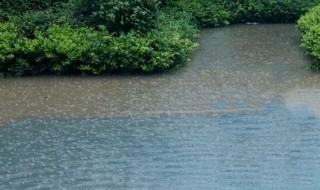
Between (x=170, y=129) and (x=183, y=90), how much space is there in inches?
65.7

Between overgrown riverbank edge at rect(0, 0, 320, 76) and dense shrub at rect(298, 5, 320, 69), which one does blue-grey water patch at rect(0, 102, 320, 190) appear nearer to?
overgrown riverbank edge at rect(0, 0, 320, 76)

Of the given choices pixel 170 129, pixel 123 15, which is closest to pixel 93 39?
pixel 123 15

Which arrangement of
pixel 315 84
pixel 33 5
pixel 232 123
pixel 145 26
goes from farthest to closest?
pixel 33 5 < pixel 145 26 < pixel 315 84 < pixel 232 123

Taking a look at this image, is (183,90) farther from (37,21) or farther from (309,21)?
(309,21)

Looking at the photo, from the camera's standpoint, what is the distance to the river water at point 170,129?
244 inches

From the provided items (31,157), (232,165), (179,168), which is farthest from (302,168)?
(31,157)

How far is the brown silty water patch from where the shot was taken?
27.1 ft

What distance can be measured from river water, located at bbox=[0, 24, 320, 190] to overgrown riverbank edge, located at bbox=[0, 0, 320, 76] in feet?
0.84

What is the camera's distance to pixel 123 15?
34.7 feet

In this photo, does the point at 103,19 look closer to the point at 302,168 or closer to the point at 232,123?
the point at 232,123

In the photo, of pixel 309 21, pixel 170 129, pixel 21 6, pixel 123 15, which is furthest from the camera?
pixel 21 6

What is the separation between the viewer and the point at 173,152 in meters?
6.80

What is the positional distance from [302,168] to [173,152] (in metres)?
1.43

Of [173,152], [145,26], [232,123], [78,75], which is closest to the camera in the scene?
[173,152]
